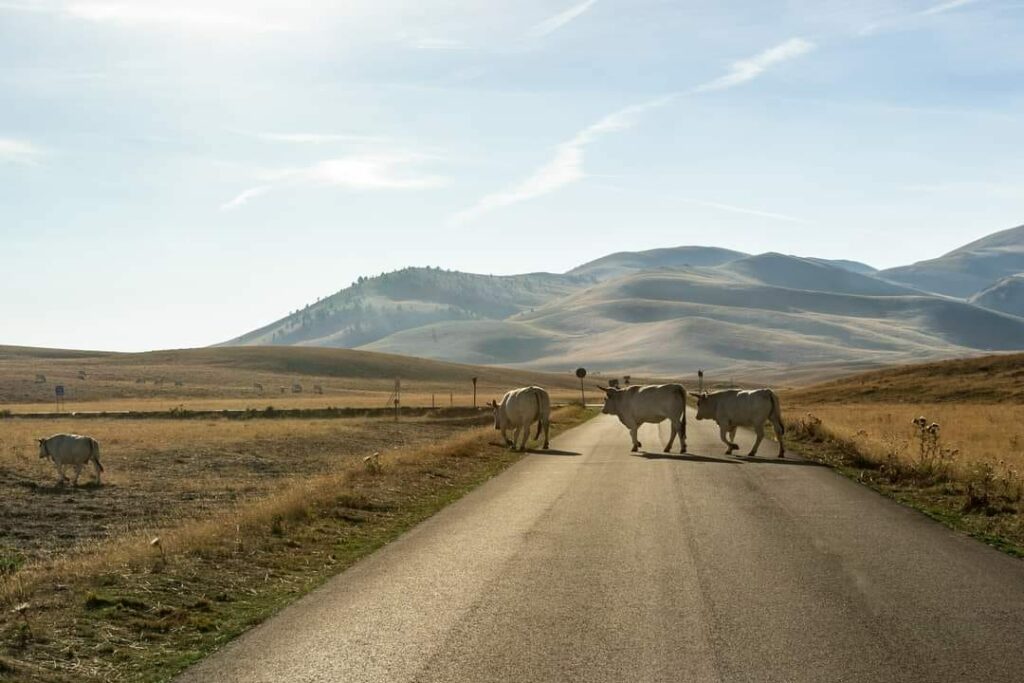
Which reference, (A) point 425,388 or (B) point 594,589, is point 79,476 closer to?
(B) point 594,589

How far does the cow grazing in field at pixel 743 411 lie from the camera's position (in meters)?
31.5

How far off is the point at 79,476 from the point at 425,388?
139662mm

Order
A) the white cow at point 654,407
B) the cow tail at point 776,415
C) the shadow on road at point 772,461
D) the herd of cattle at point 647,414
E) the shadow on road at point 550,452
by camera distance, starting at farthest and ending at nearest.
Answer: the white cow at point 654,407
the shadow on road at point 550,452
the cow tail at point 776,415
the herd of cattle at point 647,414
the shadow on road at point 772,461

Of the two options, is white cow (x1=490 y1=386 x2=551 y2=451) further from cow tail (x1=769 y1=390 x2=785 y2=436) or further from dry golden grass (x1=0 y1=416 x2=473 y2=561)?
cow tail (x1=769 y1=390 x2=785 y2=436)

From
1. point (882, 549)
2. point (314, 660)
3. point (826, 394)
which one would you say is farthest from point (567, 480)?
point (826, 394)

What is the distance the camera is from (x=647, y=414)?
33.4 m

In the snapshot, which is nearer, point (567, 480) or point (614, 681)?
point (614, 681)

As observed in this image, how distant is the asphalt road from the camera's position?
8.80m

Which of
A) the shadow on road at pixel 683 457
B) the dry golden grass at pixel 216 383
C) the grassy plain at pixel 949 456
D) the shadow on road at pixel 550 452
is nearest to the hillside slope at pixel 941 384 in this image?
the grassy plain at pixel 949 456

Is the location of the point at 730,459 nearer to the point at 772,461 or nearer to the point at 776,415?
the point at 772,461

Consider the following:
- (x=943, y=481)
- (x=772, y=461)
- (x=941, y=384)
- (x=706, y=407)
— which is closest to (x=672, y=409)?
(x=706, y=407)

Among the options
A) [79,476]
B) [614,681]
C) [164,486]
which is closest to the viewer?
[614,681]

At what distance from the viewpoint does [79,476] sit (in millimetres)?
30516

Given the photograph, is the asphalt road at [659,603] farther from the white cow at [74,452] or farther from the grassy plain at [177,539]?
the white cow at [74,452]
